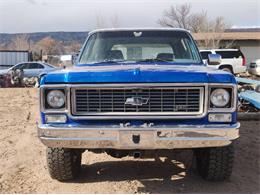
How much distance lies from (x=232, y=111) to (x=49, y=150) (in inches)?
83.2

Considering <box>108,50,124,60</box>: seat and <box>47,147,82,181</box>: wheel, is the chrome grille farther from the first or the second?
<box>108,50,124,60</box>: seat

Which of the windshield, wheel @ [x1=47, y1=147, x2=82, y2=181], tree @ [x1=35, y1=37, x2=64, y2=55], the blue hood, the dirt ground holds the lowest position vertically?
the dirt ground

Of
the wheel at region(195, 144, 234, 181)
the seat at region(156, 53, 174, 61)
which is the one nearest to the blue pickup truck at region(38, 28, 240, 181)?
the wheel at region(195, 144, 234, 181)

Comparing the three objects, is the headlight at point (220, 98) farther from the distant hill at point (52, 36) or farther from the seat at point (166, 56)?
the distant hill at point (52, 36)

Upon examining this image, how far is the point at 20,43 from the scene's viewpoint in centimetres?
6600

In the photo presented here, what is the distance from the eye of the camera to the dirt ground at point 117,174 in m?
5.28

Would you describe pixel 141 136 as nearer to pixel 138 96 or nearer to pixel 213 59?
pixel 138 96

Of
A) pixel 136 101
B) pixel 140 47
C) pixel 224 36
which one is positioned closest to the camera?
pixel 136 101

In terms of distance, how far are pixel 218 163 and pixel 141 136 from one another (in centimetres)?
120

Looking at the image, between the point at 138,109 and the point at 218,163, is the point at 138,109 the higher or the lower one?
the higher one

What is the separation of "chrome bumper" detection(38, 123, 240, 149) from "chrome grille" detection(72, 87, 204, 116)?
19 cm

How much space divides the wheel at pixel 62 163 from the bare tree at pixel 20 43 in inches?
2368

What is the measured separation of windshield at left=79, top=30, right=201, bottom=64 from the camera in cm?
607

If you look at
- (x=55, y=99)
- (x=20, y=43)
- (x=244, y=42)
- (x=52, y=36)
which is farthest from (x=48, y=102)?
(x=52, y=36)
